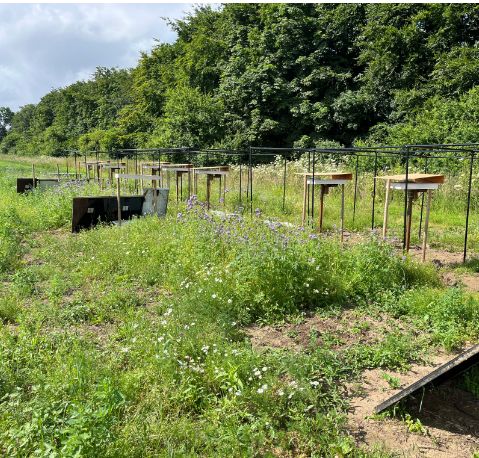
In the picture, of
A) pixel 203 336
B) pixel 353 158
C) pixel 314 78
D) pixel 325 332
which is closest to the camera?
pixel 203 336

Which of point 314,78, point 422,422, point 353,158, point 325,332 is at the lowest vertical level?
point 422,422

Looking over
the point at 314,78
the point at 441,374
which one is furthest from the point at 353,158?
the point at 441,374

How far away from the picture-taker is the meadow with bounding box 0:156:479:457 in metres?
2.75

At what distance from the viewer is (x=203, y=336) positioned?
381cm

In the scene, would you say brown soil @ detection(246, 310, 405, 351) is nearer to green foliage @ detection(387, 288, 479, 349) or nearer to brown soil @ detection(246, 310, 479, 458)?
brown soil @ detection(246, 310, 479, 458)

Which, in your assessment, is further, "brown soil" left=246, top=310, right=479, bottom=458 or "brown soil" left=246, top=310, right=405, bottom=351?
"brown soil" left=246, top=310, right=405, bottom=351

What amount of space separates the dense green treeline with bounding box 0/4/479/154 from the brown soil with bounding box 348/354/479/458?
15.3 meters

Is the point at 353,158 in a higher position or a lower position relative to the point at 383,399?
higher

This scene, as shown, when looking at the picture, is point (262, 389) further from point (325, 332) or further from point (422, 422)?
point (325, 332)

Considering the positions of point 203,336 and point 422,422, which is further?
point 203,336

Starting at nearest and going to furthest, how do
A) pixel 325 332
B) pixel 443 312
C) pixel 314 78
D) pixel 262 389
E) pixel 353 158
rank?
pixel 262 389, pixel 325 332, pixel 443 312, pixel 353 158, pixel 314 78

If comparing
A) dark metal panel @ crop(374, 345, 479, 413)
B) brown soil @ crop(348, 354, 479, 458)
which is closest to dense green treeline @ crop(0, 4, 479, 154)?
dark metal panel @ crop(374, 345, 479, 413)

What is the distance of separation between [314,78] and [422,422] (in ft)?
85.1

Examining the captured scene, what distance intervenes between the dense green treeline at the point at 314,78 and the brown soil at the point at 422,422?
15.3 m
